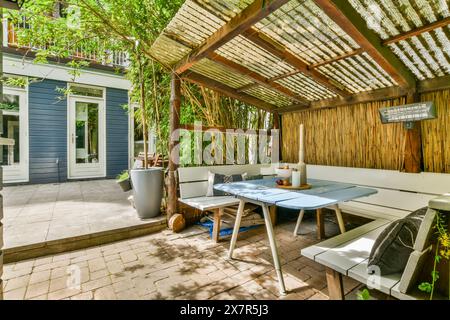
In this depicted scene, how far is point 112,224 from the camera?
3229mm

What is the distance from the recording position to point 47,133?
6.26 meters

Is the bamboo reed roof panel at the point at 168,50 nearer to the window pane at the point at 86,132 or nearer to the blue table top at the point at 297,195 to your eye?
the blue table top at the point at 297,195

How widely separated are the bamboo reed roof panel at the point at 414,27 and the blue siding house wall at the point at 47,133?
7034mm

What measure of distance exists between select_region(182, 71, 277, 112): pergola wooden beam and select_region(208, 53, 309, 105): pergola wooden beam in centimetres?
14

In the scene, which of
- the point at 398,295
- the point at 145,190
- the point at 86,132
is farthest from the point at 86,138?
the point at 398,295

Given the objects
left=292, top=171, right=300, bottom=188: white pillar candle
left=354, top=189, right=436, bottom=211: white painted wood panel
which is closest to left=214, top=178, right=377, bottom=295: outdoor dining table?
left=292, top=171, right=300, bottom=188: white pillar candle

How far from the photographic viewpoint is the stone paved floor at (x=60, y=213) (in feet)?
9.46

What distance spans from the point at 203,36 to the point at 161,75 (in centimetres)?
191

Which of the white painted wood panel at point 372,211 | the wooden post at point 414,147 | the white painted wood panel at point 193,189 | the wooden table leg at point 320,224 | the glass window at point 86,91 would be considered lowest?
the wooden table leg at point 320,224

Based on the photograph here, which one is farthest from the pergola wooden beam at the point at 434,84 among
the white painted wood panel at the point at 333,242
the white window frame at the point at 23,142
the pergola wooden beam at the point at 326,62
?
the white window frame at the point at 23,142

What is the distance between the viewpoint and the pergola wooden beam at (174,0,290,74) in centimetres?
182

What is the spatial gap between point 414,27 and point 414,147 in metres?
1.52

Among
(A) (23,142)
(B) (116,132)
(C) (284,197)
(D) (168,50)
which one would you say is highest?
(D) (168,50)

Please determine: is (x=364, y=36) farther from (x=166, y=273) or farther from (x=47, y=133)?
(x=47, y=133)
